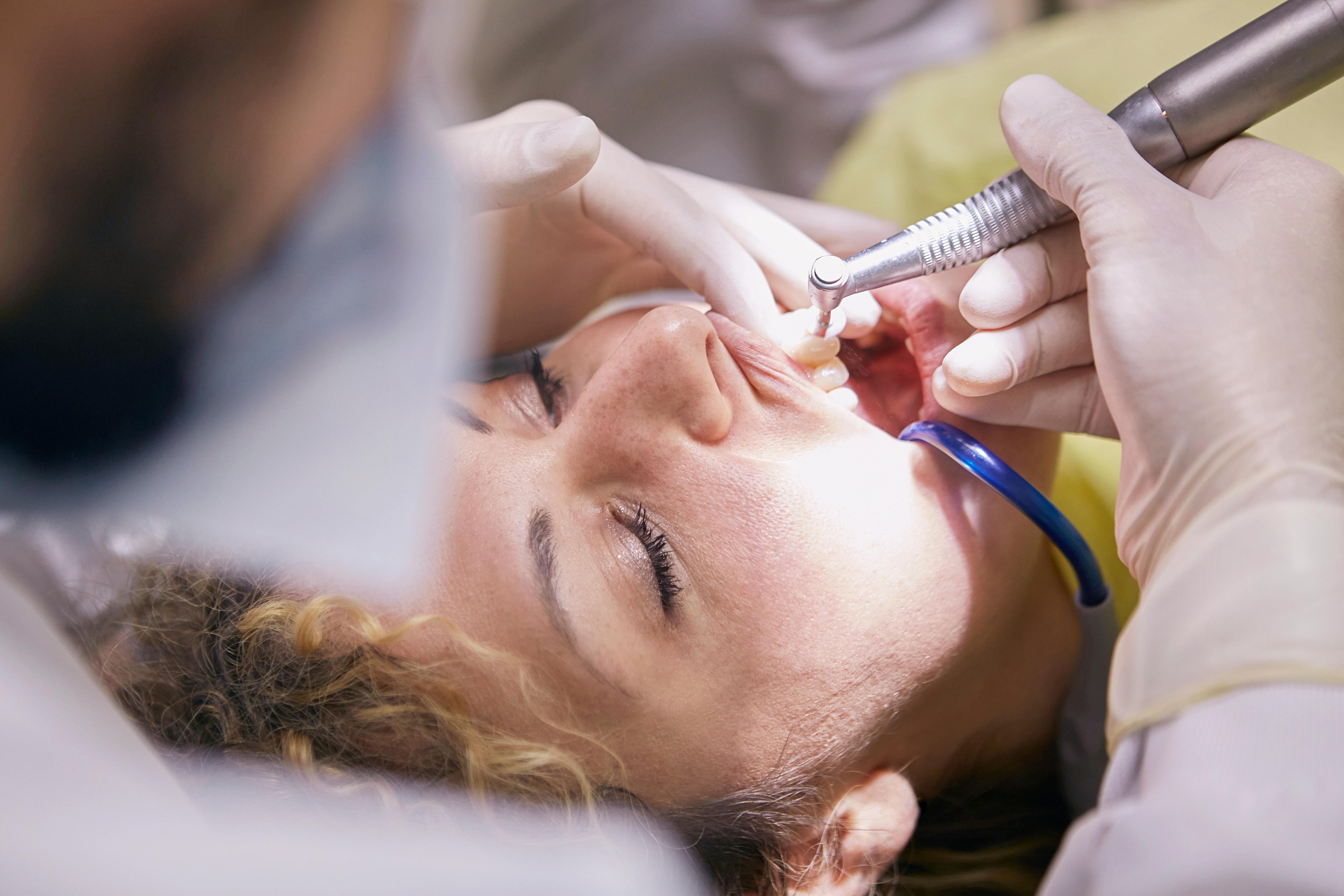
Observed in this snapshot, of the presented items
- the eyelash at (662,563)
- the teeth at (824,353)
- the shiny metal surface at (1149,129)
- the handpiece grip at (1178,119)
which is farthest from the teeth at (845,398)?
the shiny metal surface at (1149,129)

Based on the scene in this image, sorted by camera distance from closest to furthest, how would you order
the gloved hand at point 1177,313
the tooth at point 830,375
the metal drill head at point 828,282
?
the gloved hand at point 1177,313, the metal drill head at point 828,282, the tooth at point 830,375

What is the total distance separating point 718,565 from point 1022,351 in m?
0.35

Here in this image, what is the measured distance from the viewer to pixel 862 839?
846mm

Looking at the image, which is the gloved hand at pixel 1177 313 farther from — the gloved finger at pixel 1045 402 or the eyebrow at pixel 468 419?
the eyebrow at pixel 468 419

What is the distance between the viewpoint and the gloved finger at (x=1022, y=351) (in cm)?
74

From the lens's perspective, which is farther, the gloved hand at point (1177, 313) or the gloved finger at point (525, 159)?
the gloved finger at point (525, 159)

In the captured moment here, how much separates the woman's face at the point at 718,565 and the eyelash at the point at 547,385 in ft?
0.24

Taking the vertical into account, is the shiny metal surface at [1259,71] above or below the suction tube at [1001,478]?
above

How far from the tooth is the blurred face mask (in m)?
0.56

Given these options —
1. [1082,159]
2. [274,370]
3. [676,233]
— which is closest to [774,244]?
[676,233]

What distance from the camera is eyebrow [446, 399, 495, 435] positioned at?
2.89 feet

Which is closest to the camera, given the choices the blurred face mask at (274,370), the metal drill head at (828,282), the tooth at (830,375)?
the metal drill head at (828,282)

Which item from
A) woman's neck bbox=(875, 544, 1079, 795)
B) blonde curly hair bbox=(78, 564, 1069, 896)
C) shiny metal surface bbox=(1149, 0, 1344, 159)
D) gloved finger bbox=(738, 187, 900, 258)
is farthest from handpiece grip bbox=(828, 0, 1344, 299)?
blonde curly hair bbox=(78, 564, 1069, 896)

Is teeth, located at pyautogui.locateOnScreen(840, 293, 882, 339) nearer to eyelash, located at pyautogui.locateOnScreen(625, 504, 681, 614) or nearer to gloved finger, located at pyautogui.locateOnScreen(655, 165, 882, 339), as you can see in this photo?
gloved finger, located at pyautogui.locateOnScreen(655, 165, 882, 339)
